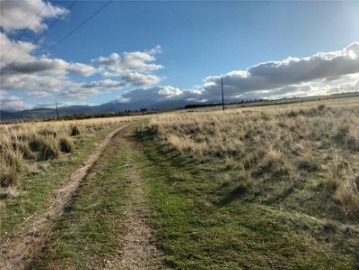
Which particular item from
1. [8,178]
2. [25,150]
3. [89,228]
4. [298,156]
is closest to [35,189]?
[8,178]

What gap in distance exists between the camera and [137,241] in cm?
594

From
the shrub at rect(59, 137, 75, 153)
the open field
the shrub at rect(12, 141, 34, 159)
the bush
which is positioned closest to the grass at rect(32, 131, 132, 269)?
the open field

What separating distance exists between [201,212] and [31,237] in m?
3.27

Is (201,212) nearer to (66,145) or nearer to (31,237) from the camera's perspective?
(31,237)

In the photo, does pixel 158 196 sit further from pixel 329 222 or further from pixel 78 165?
pixel 78 165

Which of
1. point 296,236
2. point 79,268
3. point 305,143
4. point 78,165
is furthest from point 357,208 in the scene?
point 78,165

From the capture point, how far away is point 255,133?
18.1 meters

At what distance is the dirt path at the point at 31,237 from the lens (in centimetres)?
556

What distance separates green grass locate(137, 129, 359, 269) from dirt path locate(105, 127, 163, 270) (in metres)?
0.19

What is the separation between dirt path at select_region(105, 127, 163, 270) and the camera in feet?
16.9

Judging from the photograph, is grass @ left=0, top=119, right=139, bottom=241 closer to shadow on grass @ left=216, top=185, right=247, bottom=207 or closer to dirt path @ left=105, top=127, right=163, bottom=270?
dirt path @ left=105, top=127, right=163, bottom=270

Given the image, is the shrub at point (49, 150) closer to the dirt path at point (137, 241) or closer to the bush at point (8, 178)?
the bush at point (8, 178)

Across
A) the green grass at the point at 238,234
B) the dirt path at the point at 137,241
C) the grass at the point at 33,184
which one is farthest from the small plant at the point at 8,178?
the green grass at the point at 238,234

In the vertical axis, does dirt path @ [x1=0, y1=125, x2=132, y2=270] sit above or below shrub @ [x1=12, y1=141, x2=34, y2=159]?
below
